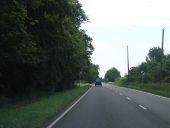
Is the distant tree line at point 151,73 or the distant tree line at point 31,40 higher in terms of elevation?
the distant tree line at point 151,73

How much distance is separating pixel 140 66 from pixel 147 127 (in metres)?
→ 141

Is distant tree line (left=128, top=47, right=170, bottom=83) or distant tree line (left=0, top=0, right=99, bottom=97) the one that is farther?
distant tree line (left=128, top=47, right=170, bottom=83)

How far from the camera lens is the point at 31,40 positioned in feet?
85.1

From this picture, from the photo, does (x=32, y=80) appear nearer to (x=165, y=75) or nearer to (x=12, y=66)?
(x=12, y=66)

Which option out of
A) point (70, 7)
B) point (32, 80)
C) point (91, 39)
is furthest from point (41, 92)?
point (91, 39)

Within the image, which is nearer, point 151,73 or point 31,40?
point 31,40

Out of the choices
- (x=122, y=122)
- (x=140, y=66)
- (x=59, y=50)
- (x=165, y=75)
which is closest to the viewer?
(x=122, y=122)

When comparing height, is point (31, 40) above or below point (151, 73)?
below

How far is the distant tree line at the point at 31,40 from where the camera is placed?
2106 centimetres

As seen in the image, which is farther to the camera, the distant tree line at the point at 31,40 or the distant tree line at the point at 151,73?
the distant tree line at the point at 151,73

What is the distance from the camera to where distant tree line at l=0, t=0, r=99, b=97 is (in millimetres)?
21064

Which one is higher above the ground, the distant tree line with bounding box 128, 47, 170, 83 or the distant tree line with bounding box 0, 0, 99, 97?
the distant tree line with bounding box 128, 47, 170, 83

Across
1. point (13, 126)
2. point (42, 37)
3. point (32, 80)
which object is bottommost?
point (13, 126)

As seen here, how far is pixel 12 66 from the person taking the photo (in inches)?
1190
